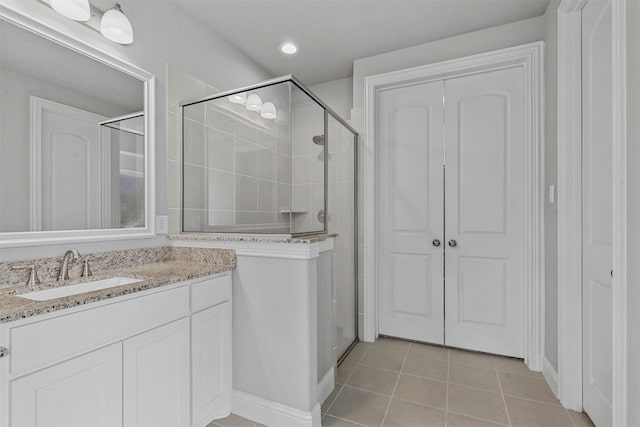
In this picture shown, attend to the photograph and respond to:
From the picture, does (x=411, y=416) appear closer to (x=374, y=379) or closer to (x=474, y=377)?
(x=374, y=379)

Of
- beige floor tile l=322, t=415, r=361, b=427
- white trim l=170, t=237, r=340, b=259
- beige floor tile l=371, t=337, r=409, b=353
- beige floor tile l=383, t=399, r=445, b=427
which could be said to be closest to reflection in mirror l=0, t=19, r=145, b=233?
white trim l=170, t=237, r=340, b=259

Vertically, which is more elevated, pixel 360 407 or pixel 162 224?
pixel 162 224

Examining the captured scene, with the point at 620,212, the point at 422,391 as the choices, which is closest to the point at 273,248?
the point at 422,391

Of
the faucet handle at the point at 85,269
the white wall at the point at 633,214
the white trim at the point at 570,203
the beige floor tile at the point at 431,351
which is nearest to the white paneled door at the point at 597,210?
the white trim at the point at 570,203

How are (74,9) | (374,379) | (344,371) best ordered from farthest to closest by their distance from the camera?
(344,371)
(374,379)
(74,9)

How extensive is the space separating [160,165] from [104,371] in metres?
1.20

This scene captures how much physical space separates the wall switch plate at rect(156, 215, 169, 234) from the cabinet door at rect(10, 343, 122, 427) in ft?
Result: 2.80

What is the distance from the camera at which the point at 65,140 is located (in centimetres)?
145

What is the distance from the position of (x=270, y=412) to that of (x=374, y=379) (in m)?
0.77

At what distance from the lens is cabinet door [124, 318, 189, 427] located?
1.20m

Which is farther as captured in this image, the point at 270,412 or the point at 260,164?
the point at 260,164

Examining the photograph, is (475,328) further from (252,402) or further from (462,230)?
(252,402)

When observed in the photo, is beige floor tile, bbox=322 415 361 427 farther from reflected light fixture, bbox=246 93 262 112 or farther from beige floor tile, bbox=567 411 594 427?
reflected light fixture, bbox=246 93 262 112

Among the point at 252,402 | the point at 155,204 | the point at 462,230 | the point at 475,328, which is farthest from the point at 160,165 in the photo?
the point at 475,328
